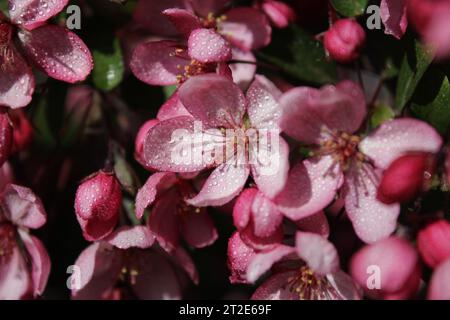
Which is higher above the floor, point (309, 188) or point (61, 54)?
point (61, 54)

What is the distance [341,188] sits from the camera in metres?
1.47

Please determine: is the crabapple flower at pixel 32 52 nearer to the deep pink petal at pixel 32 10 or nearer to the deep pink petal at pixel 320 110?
the deep pink petal at pixel 32 10

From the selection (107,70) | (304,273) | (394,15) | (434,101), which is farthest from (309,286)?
(107,70)

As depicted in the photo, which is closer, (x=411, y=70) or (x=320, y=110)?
(x=320, y=110)

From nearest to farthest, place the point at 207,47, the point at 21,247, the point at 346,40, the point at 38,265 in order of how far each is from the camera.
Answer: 1. the point at 207,47
2. the point at 346,40
3. the point at 38,265
4. the point at 21,247

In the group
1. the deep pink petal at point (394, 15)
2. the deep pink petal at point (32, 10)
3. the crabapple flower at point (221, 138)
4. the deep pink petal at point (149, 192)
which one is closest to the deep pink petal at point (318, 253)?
the crabapple flower at point (221, 138)

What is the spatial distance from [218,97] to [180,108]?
9cm

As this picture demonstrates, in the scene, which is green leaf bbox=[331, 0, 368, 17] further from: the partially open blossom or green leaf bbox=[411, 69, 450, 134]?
the partially open blossom

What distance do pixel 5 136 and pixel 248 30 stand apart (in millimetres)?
603

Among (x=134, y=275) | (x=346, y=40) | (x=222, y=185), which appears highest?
(x=346, y=40)

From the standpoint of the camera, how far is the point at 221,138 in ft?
5.13

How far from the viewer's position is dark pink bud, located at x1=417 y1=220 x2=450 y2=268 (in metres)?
1.31

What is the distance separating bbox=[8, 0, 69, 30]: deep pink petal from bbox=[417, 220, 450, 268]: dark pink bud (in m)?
0.84

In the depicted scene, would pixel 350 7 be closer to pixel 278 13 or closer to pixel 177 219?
pixel 278 13
